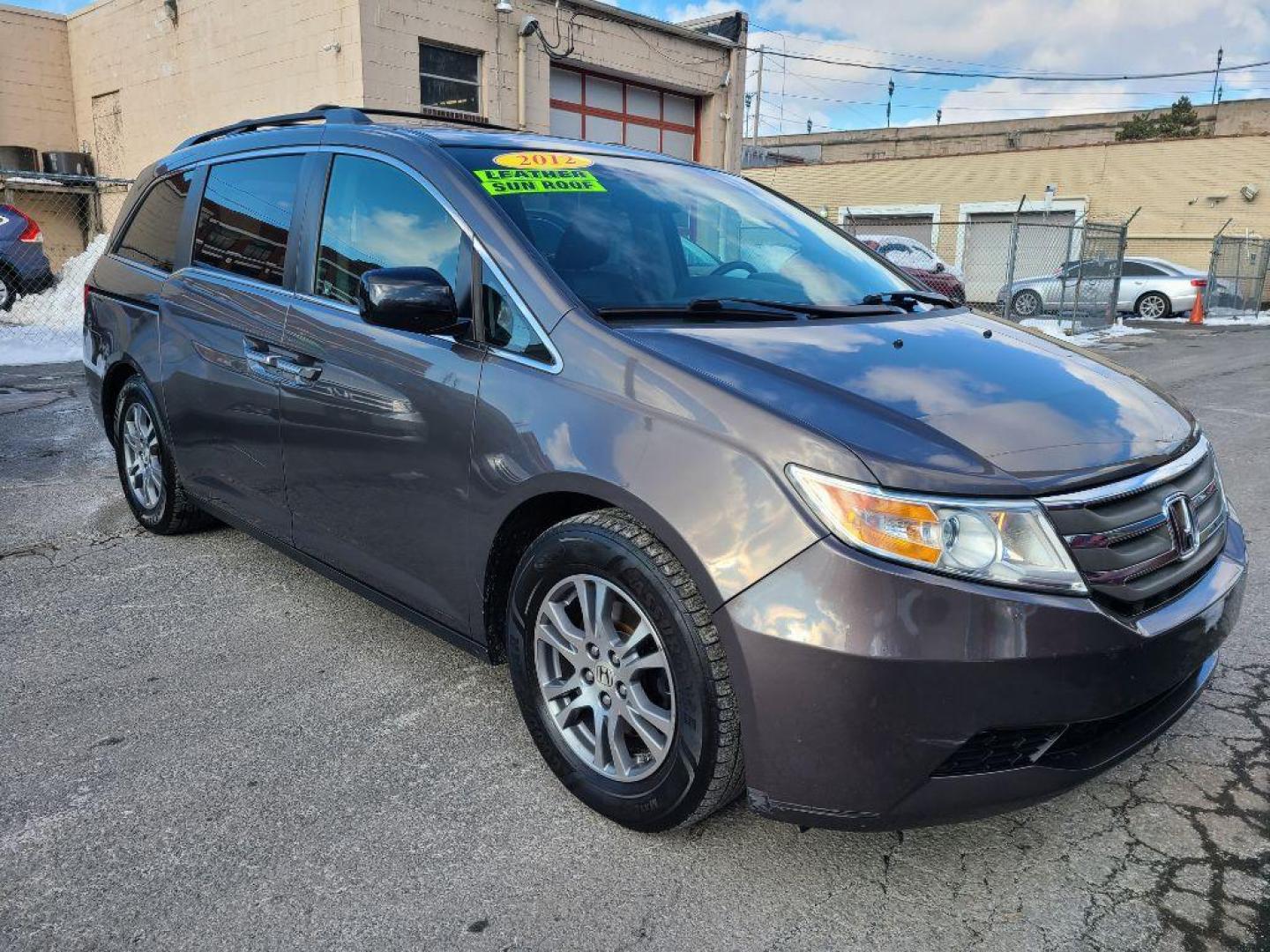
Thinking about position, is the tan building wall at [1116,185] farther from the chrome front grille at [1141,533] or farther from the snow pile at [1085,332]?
the chrome front grille at [1141,533]

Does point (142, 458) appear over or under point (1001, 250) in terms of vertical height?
under

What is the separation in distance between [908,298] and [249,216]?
2.45 m

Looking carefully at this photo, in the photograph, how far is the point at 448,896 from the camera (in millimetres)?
2180

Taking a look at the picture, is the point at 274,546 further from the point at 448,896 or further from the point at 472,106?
the point at 472,106

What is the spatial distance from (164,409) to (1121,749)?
12.3ft

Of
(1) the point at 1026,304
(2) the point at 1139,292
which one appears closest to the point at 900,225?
(2) the point at 1139,292

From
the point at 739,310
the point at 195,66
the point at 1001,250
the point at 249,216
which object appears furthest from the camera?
the point at 1001,250

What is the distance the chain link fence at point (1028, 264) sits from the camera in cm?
1648

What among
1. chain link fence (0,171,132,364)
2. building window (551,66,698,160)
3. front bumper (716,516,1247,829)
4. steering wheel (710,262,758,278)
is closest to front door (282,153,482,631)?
steering wheel (710,262,758,278)

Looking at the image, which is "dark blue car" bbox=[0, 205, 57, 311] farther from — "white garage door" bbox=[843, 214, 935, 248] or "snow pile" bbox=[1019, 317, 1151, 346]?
"white garage door" bbox=[843, 214, 935, 248]

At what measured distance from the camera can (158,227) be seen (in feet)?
14.3

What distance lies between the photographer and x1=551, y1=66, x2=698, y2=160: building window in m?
15.5

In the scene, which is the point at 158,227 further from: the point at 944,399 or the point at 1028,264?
the point at 1028,264

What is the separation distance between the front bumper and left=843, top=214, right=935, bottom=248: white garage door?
31375 mm
